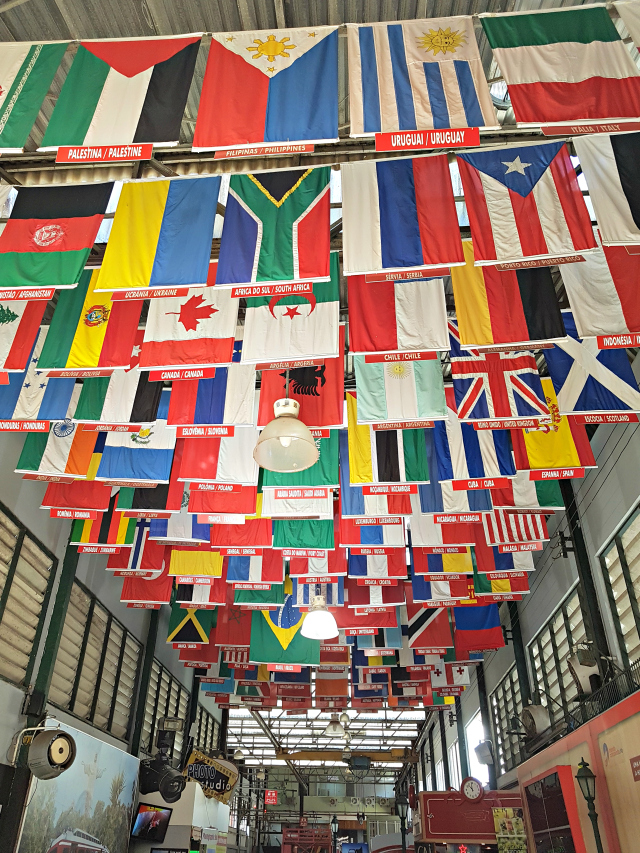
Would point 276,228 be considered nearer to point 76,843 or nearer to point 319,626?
point 319,626

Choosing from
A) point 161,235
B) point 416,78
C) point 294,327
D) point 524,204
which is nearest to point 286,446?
point 294,327

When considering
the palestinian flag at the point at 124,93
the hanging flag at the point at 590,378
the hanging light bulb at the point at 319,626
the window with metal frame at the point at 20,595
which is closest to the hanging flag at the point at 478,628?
the hanging light bulb at the point at 319,626

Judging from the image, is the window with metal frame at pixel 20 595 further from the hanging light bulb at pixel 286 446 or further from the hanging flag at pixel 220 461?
the hanging light bulb at pixel 286 446

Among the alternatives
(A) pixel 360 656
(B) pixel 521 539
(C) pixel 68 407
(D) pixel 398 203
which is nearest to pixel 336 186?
(D) pixel 398 203

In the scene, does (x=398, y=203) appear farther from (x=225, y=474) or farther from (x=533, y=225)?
(x=225, y=474)

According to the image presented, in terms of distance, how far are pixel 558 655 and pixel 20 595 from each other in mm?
10450

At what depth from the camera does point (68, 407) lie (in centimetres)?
820

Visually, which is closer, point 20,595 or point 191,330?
point 191,330

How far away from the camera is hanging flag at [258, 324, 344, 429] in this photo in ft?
25.3

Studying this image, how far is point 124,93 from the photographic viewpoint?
19.0 feet

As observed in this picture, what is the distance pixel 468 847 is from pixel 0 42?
56.2 ft

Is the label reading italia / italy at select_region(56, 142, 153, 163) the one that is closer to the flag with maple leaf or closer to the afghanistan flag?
the afghanistan flag

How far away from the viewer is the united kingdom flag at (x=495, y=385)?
25.9 feet

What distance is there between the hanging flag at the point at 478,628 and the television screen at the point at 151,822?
287 inches
